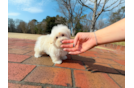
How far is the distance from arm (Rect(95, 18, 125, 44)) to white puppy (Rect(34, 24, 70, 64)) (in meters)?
0.73

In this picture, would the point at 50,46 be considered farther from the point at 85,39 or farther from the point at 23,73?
the point at 85,39

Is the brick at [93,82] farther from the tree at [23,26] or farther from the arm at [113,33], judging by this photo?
the tree at [23,26]

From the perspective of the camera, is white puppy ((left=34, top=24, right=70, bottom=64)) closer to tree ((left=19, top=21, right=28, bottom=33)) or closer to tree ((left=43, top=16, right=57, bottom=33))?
tree ((left=43, top=16, right=57, bottom=33))

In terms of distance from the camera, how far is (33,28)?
2217cm

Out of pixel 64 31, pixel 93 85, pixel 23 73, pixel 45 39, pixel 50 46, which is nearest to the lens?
pixel 93 85

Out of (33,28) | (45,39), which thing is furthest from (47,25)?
(45,39)

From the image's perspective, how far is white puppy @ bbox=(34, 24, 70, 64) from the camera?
64.1 inches

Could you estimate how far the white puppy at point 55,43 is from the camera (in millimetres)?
1629

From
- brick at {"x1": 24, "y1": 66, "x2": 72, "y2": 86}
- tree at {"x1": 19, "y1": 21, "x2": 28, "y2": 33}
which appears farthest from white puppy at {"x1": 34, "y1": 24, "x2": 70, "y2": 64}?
tree at {"x1": 19, "y1": 21, "x2": 28, "y2": 33}

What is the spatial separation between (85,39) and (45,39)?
124cm

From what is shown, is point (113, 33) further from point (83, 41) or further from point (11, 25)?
point (11, 25)

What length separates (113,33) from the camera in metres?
1.10

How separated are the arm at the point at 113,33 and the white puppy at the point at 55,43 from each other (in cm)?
73

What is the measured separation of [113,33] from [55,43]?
3.68 feet
